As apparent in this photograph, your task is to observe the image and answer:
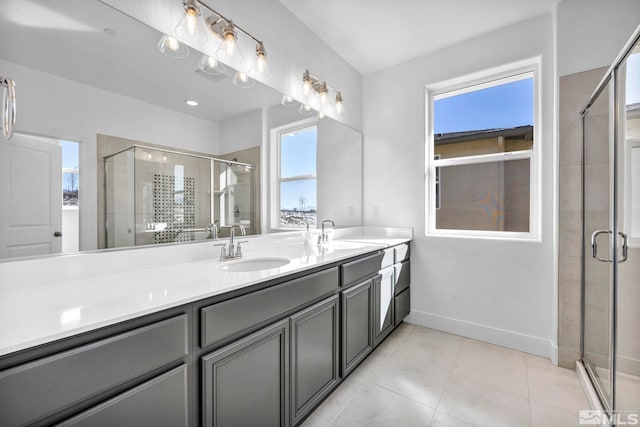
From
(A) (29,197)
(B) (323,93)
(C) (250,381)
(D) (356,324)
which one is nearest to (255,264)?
(C) (250,381)

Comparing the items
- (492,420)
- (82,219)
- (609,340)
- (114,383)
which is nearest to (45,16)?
(82,219)

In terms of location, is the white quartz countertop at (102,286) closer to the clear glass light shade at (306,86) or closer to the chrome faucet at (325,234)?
the chrome faucet at (325,234)

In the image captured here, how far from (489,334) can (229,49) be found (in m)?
2.98

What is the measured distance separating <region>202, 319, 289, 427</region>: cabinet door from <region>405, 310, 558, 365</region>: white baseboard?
185 cm

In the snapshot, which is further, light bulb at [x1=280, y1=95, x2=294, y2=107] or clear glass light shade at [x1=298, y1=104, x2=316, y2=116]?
clear glass light shade at [x1=298, y1=104, x2=316, y2=116]

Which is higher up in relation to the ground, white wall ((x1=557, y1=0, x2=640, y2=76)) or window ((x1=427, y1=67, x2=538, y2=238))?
white wall ((x1=557, y1=0, x2=640, y2=76))

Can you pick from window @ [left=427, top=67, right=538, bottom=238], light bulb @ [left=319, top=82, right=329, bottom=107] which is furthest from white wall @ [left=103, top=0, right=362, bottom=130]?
window @ [left=427, top=67, right=538, bottom=238]

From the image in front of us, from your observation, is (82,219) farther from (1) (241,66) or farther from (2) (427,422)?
(2) (427,422)

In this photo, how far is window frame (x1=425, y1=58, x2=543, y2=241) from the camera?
2264 mm

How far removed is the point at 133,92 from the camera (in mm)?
1314

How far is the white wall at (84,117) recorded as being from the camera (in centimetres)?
104

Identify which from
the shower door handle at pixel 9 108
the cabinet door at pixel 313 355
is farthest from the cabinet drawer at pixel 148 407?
the shower door handle at pixel 9 108

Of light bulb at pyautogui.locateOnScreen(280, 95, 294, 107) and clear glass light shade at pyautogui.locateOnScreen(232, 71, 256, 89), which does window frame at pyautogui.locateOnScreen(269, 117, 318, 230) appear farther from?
clear glass light shade at pyautogui.locateOnScreen(232, 71, 256, 89)

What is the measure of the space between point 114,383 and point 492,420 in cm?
183
